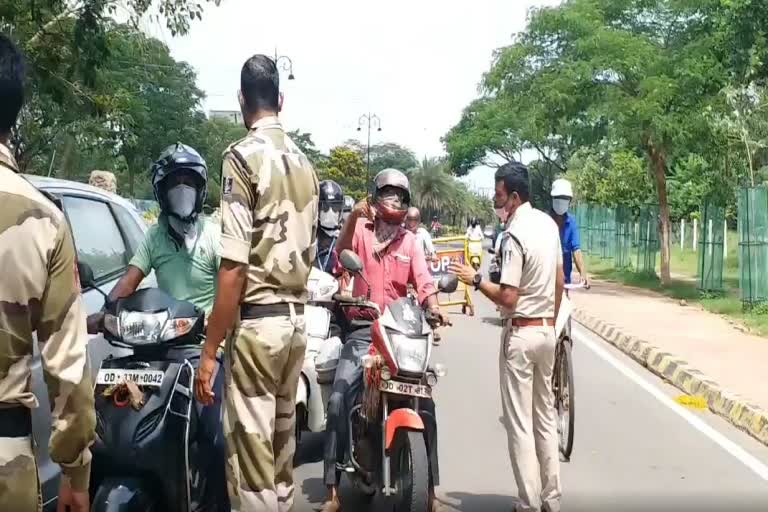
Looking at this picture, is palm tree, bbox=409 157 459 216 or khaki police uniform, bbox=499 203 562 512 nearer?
khaki police uniform, bbox=499 203 562 512

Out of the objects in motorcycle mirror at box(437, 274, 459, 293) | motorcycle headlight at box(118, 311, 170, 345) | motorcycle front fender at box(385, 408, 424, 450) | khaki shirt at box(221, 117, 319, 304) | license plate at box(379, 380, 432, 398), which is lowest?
motorcycle front fender at box(385, 408, 424, 450)

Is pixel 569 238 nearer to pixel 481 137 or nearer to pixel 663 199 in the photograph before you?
pixel 663 199

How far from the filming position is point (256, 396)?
355cm

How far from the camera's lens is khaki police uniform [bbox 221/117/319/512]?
350 centimetres

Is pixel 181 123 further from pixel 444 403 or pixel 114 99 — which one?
pixel 444 403

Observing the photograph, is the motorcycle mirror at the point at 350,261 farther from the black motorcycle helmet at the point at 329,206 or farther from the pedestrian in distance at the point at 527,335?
the black motorcycle helmet at the point at 329,206

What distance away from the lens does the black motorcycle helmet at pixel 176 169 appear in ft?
13.8

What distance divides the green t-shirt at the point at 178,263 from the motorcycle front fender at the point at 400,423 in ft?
3.15

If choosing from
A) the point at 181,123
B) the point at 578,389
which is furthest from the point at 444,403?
the point at 181,123

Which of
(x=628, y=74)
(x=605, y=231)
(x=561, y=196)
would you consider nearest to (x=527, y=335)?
(x=561, y=196)

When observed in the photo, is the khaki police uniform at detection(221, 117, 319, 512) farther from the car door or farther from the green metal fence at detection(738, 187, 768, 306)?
the green metal fence at detection(738, 187, 768, 306)

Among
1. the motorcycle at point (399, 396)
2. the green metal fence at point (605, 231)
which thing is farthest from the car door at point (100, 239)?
the green metal fence at point (605, 231)

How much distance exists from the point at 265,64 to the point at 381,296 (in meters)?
1.81

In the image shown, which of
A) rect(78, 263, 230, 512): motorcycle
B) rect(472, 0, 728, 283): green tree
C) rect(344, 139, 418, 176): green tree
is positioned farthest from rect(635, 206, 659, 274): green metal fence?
rect(344, 139, 418, 176): green tree
